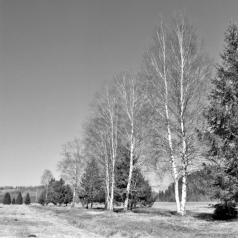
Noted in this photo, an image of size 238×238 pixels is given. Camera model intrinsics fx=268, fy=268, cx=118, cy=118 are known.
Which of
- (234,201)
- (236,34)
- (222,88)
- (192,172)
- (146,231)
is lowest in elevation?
(146,231)

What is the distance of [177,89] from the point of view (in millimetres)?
16984

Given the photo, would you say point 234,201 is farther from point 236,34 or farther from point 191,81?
point 236,34

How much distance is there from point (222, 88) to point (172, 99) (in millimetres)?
3650

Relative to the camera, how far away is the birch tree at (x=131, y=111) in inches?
885

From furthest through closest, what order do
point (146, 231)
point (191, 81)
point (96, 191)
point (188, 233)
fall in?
1. point (96, 191)
2. point (191, 81)
3. point (146, 231)
4. point (188, 233)

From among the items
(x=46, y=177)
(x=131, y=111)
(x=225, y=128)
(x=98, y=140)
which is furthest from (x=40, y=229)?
(x=46, y=177)

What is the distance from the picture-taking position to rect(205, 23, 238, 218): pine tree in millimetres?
13094

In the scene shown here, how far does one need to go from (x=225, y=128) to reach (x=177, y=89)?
4.26 m

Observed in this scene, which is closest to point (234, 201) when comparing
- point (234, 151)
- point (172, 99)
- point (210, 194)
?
point (210, 194)

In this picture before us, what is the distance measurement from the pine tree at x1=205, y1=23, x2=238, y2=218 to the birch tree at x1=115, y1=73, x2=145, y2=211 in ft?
27.3

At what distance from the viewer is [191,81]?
1698 centimetres

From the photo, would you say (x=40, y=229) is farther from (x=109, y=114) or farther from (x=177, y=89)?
(x=109, y=114)

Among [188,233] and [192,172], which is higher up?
[192,172]

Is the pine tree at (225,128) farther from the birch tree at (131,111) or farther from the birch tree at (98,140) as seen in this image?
the birch tree at (98,140)
